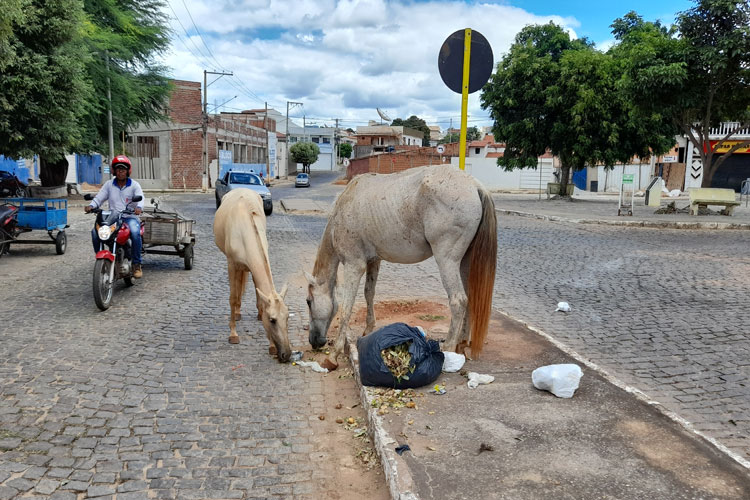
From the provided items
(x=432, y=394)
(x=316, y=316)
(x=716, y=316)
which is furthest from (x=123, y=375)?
(x=716, y=316)

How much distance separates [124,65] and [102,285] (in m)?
22.7

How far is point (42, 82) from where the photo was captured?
477 inches

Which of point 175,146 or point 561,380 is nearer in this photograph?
point 561,380

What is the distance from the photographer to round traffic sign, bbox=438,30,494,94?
5926mm

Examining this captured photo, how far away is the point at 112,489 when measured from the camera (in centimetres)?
338

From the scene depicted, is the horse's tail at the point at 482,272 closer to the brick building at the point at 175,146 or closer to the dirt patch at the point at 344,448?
the dirt patch at the point at 344,448

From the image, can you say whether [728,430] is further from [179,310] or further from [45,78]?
[45,78]

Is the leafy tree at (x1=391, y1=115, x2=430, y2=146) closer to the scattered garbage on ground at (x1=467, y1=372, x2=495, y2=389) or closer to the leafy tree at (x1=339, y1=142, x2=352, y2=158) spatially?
the leafy tree at (x1=339, y1=142, x2=352, y2=158)

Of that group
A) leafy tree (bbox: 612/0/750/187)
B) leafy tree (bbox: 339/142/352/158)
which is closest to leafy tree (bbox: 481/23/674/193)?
leafy tree (bbox: 612/0/750/187)

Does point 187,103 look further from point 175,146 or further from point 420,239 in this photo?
point 420,239

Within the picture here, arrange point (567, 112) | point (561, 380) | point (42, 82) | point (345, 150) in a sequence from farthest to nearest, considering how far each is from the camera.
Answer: point (345, 150) → point (567, 112) → point (42, 82) → point (561, 380)

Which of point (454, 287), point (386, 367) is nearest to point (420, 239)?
point (454, 287)

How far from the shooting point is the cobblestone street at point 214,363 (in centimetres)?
365

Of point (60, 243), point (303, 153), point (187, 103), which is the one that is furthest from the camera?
point (303, 153)
